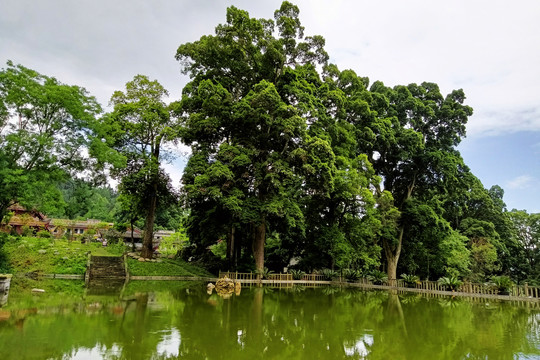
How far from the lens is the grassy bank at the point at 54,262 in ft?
61.2

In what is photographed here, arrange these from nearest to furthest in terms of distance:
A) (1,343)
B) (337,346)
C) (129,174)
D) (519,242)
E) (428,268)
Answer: (1,343) → (337,346) → (129,174) → (428,268) → (519,242)

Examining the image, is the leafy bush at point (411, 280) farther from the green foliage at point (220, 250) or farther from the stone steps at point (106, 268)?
the stone steps at point (106, 268)

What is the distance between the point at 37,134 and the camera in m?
15.4

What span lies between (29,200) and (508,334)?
17.2 metres

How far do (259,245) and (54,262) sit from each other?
11.4m

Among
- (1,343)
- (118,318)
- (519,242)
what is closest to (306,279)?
(118,318)

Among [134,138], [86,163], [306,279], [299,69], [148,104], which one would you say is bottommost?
[306,279]

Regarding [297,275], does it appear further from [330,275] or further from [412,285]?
[412,285]

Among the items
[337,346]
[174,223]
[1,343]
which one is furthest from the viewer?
[174,223]

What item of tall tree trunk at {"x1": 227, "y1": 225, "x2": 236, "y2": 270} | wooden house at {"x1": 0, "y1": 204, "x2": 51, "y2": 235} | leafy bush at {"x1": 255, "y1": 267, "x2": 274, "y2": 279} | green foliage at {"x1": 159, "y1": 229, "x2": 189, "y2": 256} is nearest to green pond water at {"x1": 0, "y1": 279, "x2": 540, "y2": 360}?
leafy bush at {"x1": 255, "y1": 267, "x2": 274, "y2": 279}

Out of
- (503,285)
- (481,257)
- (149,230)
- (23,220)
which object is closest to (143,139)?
(149,230)

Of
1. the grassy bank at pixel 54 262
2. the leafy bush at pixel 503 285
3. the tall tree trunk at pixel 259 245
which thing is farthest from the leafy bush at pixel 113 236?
the leafy bush at pixel 503 285

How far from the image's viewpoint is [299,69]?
23.2 meters

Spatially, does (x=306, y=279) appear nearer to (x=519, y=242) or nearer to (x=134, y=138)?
(x=134, y=138)
